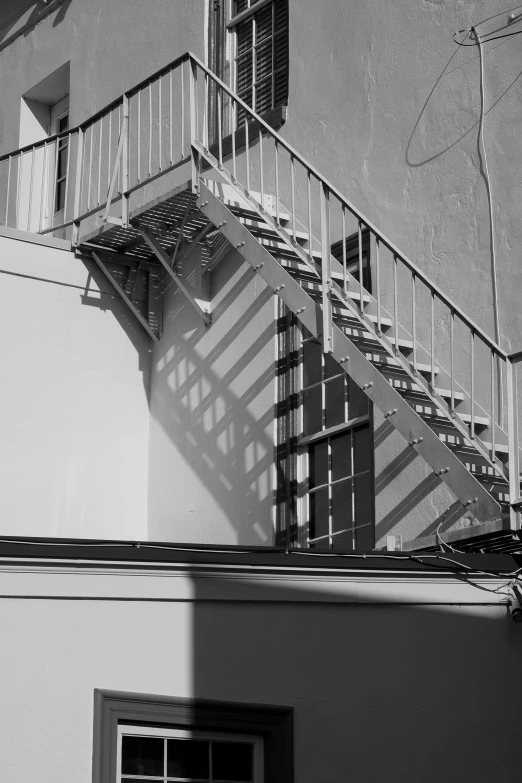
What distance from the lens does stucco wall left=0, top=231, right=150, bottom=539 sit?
11.7 m

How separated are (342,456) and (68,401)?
2938mm

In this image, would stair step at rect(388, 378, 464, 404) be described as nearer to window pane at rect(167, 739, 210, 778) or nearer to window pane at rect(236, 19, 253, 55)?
window pane at rect(167, 739, 210, 778)

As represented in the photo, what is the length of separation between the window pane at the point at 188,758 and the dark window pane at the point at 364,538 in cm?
325

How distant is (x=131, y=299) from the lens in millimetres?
12680

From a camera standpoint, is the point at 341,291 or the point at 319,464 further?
the point at 319,464

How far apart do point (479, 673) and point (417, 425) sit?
1.68 meters

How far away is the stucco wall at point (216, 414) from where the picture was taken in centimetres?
1122

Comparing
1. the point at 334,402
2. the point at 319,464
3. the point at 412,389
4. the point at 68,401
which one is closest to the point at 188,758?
the point at 412,389

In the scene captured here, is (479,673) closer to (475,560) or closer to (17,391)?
(475,560)

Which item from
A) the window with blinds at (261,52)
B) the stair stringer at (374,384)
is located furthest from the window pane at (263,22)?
the stair stringer at (374,384)

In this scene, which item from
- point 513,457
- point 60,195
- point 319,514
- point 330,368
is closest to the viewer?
point 513,457

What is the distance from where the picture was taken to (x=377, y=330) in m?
8.86

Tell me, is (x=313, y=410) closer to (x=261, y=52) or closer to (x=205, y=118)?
(x=205, y=118)

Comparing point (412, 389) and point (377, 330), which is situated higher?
point (377, 330)
